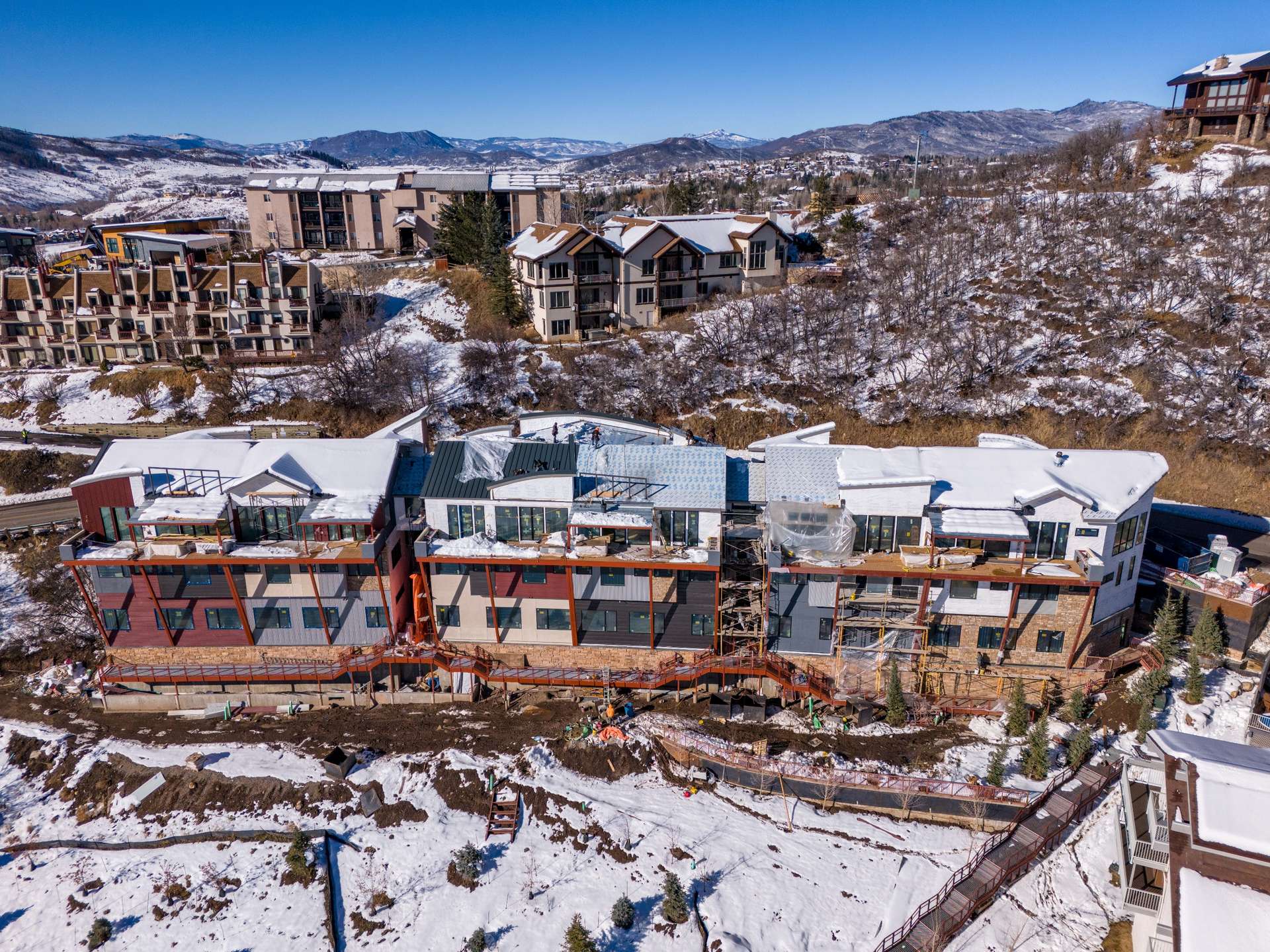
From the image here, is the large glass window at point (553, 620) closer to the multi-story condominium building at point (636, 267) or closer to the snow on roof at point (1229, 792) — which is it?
the snow on roof at point (1229, 792)

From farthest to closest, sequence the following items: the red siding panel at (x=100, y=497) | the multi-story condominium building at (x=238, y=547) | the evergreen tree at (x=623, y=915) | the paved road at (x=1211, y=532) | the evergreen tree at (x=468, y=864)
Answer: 1. the paved road at (x=1211, y=532)
2. the red siding panel at (x=100, y=497)
3. the multi-story condominium building at (x=238, y=547)
4. the evergreen tree at (x=468, y=864)
5. the evergreen tree at (x=623, y=915)

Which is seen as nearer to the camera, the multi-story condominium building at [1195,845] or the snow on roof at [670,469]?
the multi-story condominium building at [1195,845]

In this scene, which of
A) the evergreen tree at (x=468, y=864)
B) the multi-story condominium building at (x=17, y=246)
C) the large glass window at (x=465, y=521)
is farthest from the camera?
the multi-story condominium building at (x=17, y=246)

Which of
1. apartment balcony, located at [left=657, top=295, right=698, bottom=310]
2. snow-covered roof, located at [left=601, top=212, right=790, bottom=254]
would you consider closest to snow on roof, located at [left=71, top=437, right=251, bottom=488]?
snow-covered roof, located at [left=601, top=212, right=790, bottom=254]

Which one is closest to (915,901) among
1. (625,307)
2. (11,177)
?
(625,307)

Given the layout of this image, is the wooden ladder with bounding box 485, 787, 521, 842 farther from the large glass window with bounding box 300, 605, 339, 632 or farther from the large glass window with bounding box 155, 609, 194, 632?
the large glass window with bounding box 155, 609, 194, 632

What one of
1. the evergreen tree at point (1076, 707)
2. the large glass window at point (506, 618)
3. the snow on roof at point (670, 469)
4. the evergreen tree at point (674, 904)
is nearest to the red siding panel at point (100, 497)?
the large glass window at point (506, 618)

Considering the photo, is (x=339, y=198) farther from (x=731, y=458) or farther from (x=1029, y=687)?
(x=1029, y=687)
